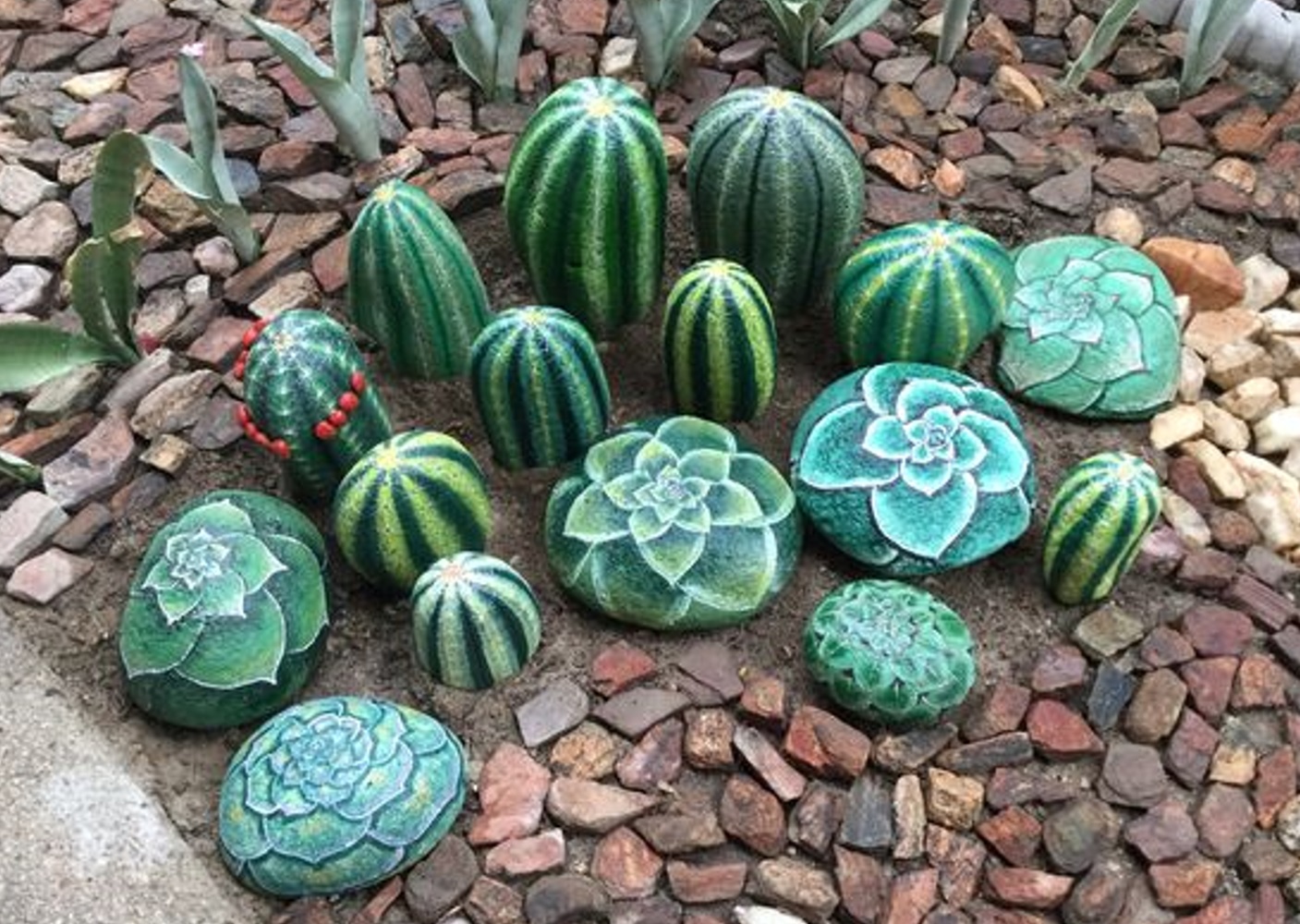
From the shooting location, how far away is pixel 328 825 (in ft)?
6.73

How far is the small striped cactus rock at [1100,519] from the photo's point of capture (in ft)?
7.32

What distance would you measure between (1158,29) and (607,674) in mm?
1612

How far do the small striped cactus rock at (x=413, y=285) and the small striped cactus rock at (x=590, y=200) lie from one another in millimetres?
99

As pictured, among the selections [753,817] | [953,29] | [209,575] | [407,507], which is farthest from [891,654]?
[953,29]

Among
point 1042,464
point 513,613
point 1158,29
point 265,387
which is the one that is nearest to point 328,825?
point 513,613

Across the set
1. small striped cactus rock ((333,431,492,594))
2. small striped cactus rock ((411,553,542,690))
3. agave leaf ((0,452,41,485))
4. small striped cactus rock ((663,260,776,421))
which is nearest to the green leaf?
agave leaf ((0,452,41,485))

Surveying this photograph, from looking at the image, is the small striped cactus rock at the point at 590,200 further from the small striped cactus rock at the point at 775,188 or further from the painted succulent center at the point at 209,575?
the painted succulent center at the point at 209,575

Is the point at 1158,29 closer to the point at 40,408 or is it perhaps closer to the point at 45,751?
the point at 40,408

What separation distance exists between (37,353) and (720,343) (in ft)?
2.96

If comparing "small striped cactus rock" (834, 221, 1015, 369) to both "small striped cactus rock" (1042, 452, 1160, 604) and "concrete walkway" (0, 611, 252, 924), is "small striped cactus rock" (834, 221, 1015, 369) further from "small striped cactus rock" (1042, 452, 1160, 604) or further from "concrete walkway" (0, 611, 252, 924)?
"concrete walkway" (0, 611, 252, 924)

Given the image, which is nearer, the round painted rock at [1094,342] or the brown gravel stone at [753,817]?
the brown gravel stone at [753,817]

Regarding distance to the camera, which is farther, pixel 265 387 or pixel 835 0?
pixel 835 0

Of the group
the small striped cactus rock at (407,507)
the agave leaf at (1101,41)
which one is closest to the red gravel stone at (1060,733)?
the small striped cactus rock at (407,507)

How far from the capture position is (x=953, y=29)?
9.80 feet
